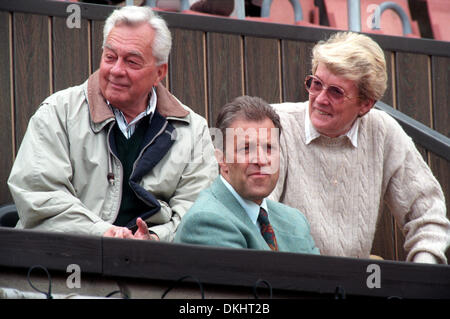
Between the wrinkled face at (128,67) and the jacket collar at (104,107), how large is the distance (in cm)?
3

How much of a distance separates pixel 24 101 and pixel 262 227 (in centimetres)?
127

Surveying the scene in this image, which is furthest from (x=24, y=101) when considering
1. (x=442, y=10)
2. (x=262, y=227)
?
(x=442, y=10)

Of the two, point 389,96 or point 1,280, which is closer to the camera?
point 1,280

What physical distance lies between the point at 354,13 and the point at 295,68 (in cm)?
59

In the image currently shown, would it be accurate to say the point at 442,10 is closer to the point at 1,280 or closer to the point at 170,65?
the point at 170,65

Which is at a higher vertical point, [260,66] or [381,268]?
[260,66]

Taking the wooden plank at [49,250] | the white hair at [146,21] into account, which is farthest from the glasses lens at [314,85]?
the wooden plank at [49,250]

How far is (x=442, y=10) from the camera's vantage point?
575 centimetres

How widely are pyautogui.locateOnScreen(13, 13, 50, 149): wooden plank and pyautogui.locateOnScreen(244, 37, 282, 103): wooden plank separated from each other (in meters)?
0.83

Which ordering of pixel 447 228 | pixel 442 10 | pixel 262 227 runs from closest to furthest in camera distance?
pixel 262 227, pixel 447 228, pixel 442 10

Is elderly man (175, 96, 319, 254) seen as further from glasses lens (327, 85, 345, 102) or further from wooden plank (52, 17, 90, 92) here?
wooden plank (52, 17, 90, 92)

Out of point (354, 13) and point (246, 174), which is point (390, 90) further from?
point (246, 174)

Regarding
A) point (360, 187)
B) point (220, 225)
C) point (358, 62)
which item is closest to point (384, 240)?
point (360, 187)
